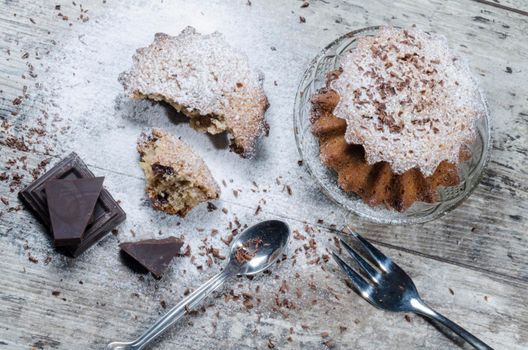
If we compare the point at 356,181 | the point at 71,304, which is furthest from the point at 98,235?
the point at 356,181

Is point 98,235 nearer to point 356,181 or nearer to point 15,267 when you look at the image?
point 15,267

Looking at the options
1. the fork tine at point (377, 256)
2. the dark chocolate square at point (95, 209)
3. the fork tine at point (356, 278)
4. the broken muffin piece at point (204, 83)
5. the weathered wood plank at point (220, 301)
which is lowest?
the weathered wood plank at point (220, 301)

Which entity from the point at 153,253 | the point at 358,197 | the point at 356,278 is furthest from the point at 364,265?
the point at 153,253

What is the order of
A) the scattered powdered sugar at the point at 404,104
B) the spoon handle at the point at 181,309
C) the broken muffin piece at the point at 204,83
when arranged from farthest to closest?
the broken muffin piece at the point at 204,83 → the spoon handle at the point at 181,309 → the scattered powdered sugar at the point at 404,104

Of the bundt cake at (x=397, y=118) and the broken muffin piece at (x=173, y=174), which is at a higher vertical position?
the bundt cake at (x=397, y=118)

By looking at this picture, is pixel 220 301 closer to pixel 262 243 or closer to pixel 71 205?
pixel 262 243

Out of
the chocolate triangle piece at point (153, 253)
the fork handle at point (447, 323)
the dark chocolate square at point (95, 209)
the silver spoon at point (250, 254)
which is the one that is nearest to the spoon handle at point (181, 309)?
the silver spoon at point (250, 254)

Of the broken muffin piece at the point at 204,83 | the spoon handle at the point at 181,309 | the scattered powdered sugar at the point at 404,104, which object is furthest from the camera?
the broken muffin piece at the point at 204,83

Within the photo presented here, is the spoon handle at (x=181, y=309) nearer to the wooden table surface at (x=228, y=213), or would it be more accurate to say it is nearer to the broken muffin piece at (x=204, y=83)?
the wooden table surface at (x=228, y=213)
